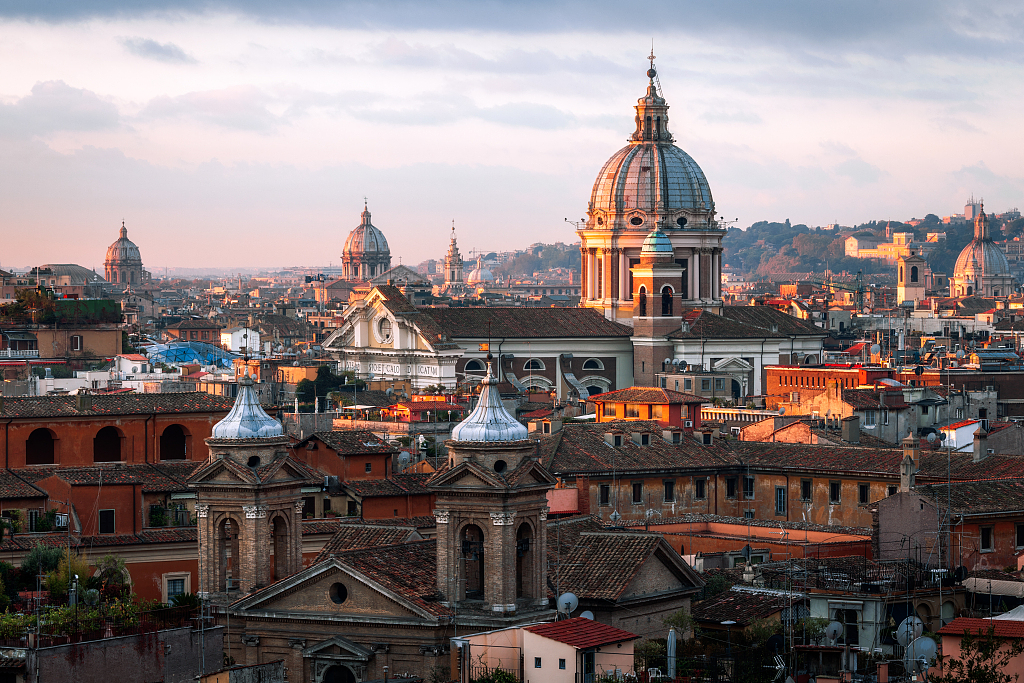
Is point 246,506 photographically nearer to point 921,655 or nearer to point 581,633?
point 581,633

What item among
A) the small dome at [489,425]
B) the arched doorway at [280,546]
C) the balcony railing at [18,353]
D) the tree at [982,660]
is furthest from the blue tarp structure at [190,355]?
the tree at [982,660]

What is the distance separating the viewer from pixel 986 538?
120ft

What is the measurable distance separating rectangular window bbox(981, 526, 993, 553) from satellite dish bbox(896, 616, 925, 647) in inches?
290

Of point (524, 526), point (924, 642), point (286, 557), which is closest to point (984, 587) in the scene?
point (924, 642)

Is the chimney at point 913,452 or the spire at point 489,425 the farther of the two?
the chimney at point 913,452

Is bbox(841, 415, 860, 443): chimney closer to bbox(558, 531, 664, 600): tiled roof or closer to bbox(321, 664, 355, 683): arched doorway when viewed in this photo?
bbox(558, 531, 664, 600): tiled roof

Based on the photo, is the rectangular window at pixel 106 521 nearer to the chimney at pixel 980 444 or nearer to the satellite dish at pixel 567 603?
the satellite dish at pixel 567 603

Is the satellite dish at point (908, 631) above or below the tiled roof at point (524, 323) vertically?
below

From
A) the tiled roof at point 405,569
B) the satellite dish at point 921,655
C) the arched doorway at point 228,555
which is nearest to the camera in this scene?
the satellite dish at point 921,655

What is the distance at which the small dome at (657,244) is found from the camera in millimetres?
83438

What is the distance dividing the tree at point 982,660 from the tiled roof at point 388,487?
49.9 feet

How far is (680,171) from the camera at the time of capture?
8738 centimetres

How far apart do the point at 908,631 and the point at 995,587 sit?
13.7 ft

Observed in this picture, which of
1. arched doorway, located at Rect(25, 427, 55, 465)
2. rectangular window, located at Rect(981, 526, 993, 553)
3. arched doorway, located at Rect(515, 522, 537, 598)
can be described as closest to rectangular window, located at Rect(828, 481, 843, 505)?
rectangular window, located at Rect(981, 526, 993, 553)
